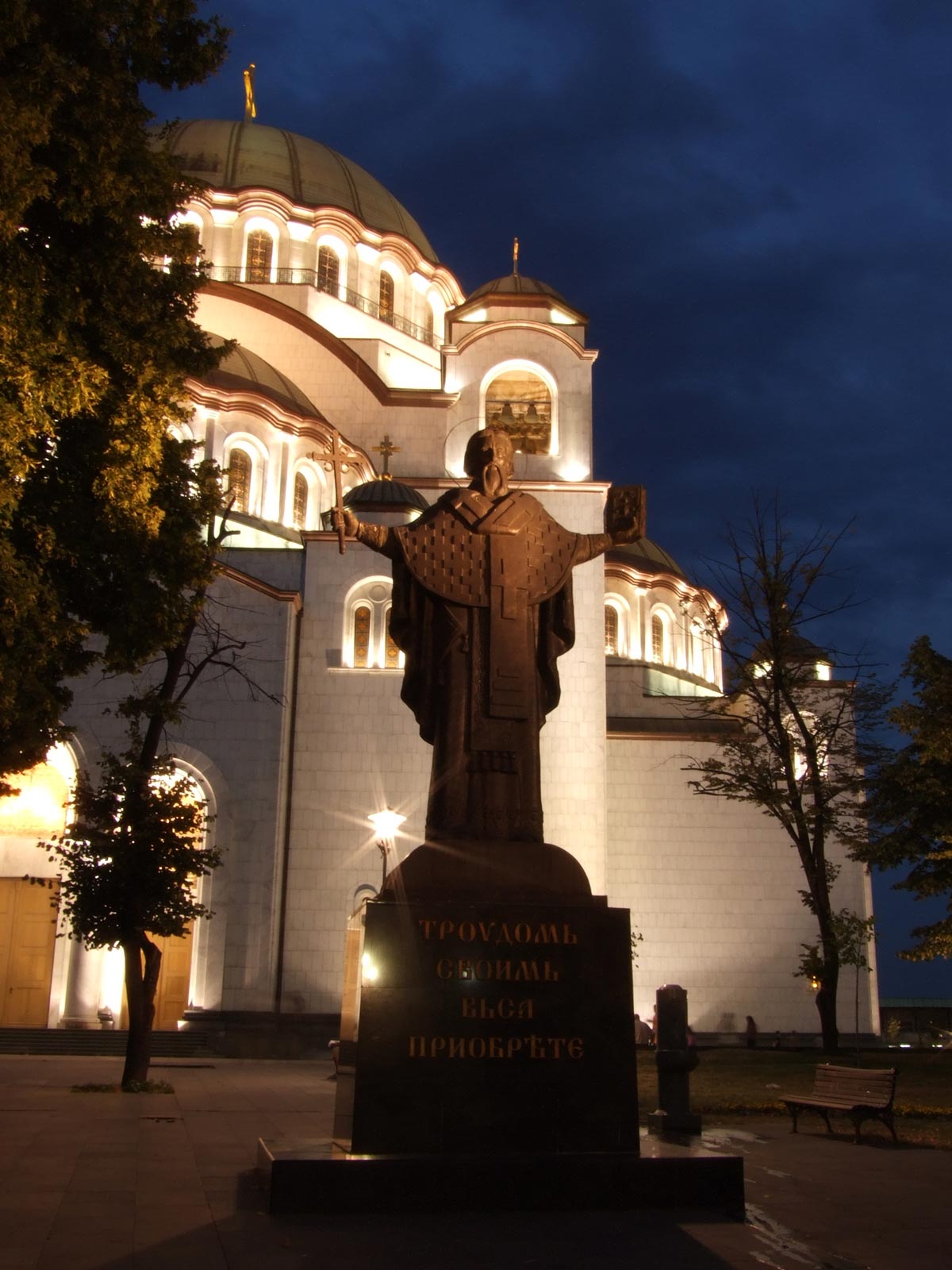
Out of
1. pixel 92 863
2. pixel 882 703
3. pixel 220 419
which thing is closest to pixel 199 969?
pixel 92 863

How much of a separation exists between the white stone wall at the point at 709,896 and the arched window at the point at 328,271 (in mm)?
15683

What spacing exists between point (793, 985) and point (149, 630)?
20.5 m

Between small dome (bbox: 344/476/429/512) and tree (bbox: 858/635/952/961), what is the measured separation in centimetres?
1224

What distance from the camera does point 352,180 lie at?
38.4m

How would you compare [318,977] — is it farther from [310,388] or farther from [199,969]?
[310,388]

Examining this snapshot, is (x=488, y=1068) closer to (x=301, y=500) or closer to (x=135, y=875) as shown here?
(x=135, y=875)

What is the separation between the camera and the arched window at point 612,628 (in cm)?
3425

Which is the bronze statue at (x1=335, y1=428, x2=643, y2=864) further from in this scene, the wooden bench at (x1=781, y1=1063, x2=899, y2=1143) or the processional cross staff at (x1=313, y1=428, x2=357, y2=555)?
the wooden bench at (x1=781, y1=1063, x2=899, y2=1143)

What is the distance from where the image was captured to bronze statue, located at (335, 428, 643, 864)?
660 cm

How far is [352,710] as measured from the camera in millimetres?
25000

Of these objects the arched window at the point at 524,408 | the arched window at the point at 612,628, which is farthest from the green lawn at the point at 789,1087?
the arched window at the point at 612,628

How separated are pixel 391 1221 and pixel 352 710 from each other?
1977 centimetres

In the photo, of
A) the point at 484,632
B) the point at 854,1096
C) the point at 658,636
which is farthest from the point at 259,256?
the point at 484,632

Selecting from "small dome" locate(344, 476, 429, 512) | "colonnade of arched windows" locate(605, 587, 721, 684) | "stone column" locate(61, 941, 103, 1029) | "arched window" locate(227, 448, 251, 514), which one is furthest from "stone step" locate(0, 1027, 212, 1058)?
"colonnade of arched windows" locate(605, 587, 721, 684)
